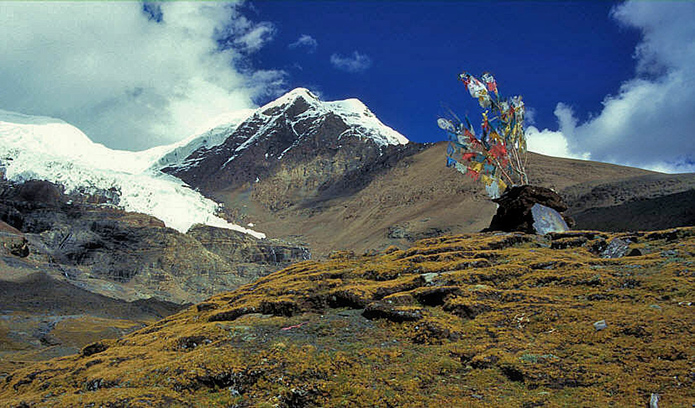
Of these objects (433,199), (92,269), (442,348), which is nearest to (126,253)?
(92,269)

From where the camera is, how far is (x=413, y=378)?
1065 cm

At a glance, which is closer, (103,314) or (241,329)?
(241,329)

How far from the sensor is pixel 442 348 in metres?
12.2

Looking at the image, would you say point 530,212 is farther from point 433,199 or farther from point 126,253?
point 433,199

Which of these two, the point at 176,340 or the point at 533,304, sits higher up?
the point at 533,304

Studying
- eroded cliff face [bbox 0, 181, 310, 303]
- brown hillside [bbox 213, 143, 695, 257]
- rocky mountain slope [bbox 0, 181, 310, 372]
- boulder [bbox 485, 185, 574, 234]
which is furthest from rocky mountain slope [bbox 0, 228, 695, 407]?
eroded cliff face [bbox 0, 181, 310, 303]

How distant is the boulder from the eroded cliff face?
79558 mm

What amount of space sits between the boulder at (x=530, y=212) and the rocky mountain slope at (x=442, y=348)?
33.2ft

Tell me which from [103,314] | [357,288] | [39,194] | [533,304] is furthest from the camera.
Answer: [39,194]

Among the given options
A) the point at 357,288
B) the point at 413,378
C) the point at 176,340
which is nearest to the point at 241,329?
the point at 176,340

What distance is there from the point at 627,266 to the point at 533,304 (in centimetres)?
555

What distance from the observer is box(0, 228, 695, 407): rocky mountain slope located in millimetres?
9625

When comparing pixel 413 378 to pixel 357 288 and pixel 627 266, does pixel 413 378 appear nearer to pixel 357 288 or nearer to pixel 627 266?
pixel 357 288

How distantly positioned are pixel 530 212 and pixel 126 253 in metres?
112
